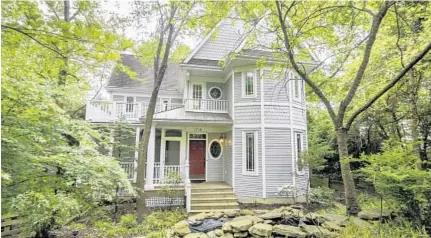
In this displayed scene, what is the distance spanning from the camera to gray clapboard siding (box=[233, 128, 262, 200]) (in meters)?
9.90

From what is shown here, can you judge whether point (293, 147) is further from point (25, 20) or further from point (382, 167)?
point (25, 20)

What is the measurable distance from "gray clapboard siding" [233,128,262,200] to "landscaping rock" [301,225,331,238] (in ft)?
18.2

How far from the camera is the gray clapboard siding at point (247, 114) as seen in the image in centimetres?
1046

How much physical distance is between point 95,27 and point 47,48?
0.44m

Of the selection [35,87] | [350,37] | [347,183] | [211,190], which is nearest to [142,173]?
[211,190]

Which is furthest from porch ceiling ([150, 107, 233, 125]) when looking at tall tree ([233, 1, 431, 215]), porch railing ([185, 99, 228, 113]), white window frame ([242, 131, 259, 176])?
tall tree ([233, 1, 431, 215])

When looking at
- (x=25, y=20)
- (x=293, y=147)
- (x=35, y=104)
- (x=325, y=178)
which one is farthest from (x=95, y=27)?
(x=325, y=178)

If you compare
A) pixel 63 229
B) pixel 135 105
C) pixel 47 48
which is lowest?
pixel 63 229

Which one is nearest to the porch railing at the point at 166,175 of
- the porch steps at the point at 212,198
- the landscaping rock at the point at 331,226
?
the porch steps at the point at 212,198

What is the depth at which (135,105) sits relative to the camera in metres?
12.1

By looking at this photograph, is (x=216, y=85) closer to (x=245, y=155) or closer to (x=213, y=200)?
(x=245, y=155)

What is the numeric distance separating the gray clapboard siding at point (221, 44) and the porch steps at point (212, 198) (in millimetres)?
6646

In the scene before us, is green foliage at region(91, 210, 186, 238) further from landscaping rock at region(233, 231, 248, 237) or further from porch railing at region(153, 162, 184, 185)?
landscaping rock at region(233, 231, 248, 237)

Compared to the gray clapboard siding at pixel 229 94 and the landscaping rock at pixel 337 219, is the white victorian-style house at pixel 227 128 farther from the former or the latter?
the landscaping rock at pixel 337 219
